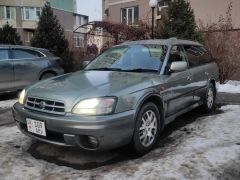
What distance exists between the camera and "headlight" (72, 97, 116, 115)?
3943 millimetres

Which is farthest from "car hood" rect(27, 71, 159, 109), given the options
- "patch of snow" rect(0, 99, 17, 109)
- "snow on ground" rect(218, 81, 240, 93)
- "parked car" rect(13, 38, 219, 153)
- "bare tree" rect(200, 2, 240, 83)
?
"bare tree" rect(200, 2, 240, 83)

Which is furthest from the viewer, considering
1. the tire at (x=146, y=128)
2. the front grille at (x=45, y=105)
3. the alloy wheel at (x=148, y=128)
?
the alloy wheel at (x=148, y=128)

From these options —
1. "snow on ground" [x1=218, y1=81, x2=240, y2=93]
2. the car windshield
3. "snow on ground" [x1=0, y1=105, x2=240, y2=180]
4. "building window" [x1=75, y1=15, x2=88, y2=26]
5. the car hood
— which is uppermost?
"building window" [x1=75, y1=15, x2=88, y2=26]

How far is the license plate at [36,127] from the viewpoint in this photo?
13.6 feet

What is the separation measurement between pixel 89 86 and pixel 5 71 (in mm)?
4937

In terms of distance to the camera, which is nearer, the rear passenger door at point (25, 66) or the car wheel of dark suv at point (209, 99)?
the car wheel of dark suv at point (209, 99)

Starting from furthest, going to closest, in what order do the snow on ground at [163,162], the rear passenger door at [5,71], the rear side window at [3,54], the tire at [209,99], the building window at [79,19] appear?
the building window at [79,19], the rear side window at [3,54], the rear passenger door at [5,71], the tire at [209,99], the snow on ground at [163,162]

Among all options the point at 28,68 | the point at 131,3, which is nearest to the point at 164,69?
the point at 28,68

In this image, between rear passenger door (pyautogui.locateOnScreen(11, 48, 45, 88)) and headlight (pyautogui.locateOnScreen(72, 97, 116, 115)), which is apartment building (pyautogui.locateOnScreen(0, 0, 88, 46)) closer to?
rear passenger door (pyautogui.locateOnScreen(11, 48, 45, 88))

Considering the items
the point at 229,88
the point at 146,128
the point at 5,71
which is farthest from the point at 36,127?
the point at 229,88

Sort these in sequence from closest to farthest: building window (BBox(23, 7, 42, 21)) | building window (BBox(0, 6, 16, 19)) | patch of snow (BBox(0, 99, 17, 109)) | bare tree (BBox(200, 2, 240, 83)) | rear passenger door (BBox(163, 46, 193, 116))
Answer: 1. rear passenger door (BBox(163, 46, 193, 116))
2. patch of snow (BBox(0, 99, 17, 109))
3. bare tree (BBox(200, 2, 240, 83))
4. building window (BBox(0, 6, 16, 19))
5. building window (BBox(23, 7, 42, 21))

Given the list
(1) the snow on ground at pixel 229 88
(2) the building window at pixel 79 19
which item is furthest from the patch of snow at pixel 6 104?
(2) the building window at pixel 79 19

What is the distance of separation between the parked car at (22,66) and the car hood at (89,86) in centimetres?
407

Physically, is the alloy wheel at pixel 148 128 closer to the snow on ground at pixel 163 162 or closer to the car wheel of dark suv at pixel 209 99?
the snow on ground at pixel 163 162
